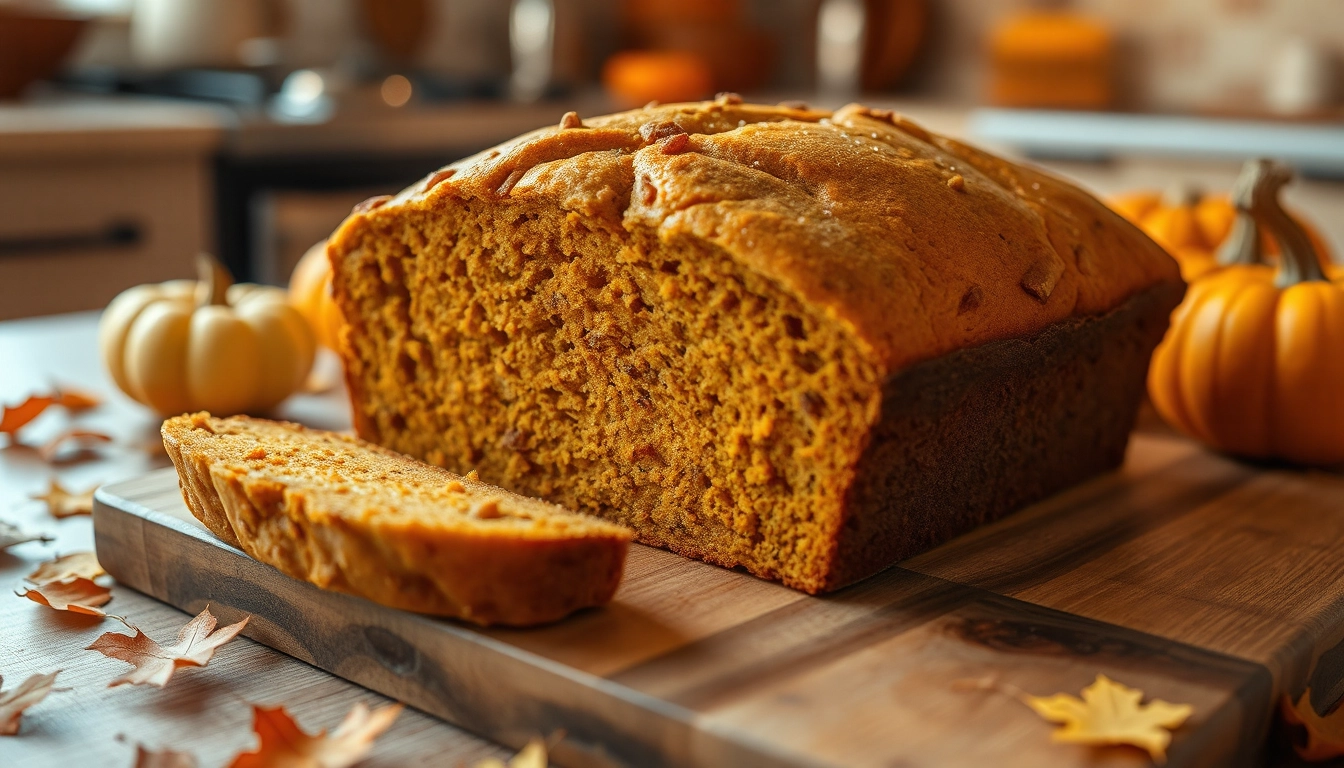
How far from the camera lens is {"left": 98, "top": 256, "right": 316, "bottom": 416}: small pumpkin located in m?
2.15

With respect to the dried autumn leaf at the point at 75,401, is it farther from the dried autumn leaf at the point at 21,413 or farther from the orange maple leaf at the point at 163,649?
the orange maple leaf at the point at 163,649

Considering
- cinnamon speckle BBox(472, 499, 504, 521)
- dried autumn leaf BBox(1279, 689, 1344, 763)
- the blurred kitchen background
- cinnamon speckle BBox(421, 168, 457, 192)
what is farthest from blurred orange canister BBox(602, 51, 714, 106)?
dried autumn leaf BBox(1279, 689, 1344, 763)

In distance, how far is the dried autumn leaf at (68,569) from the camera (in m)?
1.60

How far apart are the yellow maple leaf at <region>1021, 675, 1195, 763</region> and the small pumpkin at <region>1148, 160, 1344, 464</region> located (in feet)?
3.15

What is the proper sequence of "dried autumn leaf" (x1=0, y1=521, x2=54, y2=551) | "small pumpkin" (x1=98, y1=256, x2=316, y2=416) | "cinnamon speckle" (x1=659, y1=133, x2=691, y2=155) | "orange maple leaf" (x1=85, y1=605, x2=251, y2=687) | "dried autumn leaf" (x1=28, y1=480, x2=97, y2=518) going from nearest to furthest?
"orange maple leaf" (x1=85, y1=605, x2=251, y2=687) → "cinnamon speckle" (x1=659, y1=133, x2=691, y2=155) → "dried autumn leaf" (x1=0, y1=521, x2=54, y2=551) → "dried autumn leaf" (x1=28, y1=480, x2=97, y2=518) → "small pumpkin" (x1=98, y1=256, x2=316, y2=416)

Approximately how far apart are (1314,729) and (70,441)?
1.87 meters

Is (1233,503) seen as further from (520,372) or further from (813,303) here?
(520,372)

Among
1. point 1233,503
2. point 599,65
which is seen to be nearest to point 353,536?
point 1233,503

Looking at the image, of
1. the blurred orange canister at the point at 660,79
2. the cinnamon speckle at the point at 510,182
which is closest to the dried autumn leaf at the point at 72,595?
the cinnamon speckle at the point at 510,182

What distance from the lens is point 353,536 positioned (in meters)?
1.28

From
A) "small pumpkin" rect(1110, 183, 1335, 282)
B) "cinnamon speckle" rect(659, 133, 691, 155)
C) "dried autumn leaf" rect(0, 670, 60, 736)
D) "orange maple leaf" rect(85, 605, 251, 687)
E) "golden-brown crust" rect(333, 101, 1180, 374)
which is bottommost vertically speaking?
"orange maple leaf" rect(85, 605, 251, 687)

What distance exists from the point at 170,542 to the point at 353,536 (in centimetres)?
39

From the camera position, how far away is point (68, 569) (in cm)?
163

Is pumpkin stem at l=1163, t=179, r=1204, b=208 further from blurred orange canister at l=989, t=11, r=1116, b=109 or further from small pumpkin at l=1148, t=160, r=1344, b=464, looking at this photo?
blurred orange canister at l=989, t=11, r=1116, b=109
